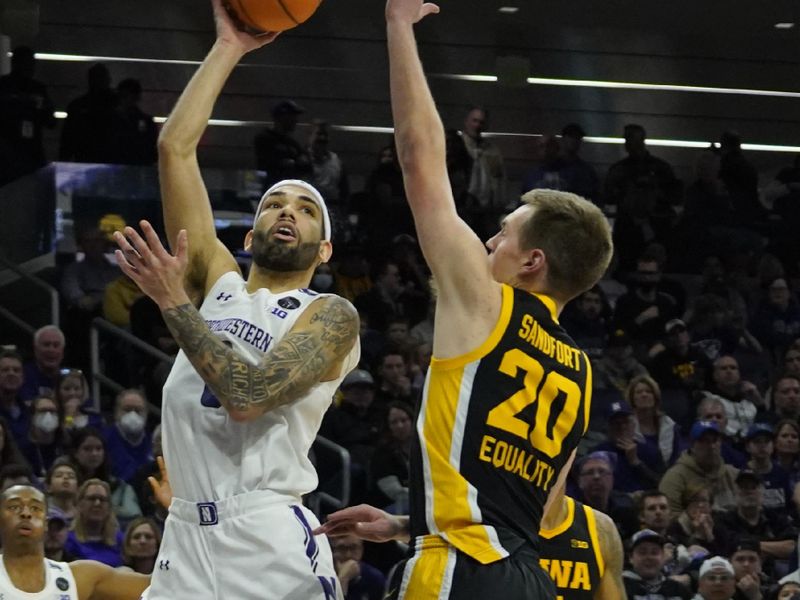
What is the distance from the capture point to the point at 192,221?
4934 mm

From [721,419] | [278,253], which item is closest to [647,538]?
[721,419]

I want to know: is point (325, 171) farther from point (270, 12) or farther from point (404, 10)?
point (404, 10)

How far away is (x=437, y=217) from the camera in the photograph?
3.95m

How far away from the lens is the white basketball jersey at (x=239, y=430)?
4.52 m

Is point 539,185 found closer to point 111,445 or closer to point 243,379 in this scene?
point 111,445

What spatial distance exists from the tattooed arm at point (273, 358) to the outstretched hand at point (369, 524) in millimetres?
371

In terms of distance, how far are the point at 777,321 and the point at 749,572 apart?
4754 millimetres

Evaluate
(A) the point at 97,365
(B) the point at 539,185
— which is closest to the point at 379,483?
(A) the point at 97,365

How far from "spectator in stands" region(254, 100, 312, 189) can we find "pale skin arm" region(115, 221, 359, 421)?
8.82 metres

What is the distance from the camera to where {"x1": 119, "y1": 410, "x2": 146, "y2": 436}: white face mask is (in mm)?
10312

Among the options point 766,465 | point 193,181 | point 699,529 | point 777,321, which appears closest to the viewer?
point 193,181

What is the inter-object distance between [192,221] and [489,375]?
1367 millimetres

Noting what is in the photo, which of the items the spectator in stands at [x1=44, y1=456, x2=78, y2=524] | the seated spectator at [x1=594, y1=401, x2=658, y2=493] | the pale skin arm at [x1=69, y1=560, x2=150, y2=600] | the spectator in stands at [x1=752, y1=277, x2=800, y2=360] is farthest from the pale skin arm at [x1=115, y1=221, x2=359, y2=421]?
the spectator in stands at [x1=752, y1=277, x2=800, y2=360]

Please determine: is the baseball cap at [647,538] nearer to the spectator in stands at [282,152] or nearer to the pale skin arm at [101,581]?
the pale skin arm at [101,581]
